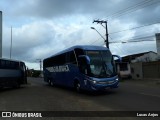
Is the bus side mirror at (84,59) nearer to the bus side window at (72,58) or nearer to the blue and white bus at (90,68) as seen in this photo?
the blue and white bus at (90,68)

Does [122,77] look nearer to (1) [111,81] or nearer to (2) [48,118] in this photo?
(1) [111,81]

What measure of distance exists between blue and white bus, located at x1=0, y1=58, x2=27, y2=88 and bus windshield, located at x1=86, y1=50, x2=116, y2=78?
9.18 metres

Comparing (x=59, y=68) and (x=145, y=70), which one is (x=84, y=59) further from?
(x=145, y=70)

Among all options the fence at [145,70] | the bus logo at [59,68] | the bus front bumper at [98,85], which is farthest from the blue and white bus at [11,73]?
the fence at [145,70]

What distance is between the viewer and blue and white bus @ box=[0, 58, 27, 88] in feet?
83.8

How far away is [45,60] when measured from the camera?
3228 cm

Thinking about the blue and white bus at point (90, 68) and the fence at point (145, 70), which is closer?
the blue and white bus at point (90, 68)

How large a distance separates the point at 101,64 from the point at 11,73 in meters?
11.3

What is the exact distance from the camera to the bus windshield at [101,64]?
1895 centimetres

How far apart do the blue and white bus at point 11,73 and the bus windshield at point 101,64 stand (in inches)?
361

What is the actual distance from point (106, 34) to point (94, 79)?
Result: 27303 mm

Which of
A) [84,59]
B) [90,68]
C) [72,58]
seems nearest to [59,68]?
[72,58]

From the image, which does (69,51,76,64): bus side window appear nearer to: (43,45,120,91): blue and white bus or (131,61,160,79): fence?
(43,45,120,91): blue and white bus

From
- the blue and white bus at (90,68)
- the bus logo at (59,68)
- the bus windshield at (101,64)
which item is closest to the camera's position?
the blue and white bus at (90,68)
